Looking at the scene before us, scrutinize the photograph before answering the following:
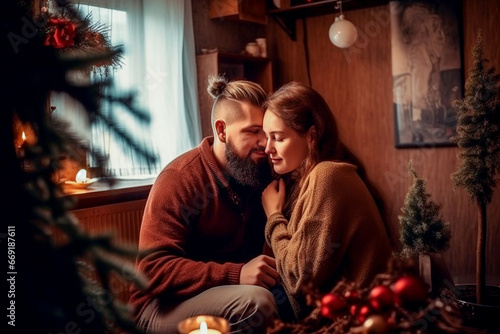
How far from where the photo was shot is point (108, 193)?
2924mm

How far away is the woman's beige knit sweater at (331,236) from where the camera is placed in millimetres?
1702

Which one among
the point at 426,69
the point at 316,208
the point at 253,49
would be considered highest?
the point at 253,49

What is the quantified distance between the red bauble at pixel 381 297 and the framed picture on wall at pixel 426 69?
301 centimetres

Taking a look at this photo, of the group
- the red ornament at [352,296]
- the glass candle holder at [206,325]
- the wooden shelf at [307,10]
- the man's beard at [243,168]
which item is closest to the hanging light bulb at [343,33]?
the wooden shelf at [307,10]

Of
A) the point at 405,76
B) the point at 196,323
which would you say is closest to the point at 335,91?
the point at 405,76

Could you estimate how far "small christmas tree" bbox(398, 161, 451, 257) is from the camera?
2.23 metres

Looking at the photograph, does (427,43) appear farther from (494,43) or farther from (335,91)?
(335,91)

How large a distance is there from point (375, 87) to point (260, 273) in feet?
8.31

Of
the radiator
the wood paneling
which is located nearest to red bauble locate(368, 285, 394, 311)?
the radiator

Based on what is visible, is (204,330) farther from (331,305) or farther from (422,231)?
(422,231)

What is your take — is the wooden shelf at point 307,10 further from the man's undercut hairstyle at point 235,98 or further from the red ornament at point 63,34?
the red ornament at point 63,34

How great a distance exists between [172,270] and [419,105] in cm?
254

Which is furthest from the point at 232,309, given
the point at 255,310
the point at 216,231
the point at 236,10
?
the point at 236,10

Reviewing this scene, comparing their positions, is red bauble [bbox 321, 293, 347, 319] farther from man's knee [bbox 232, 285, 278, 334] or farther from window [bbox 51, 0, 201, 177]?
window [bbox 51, 0, 201, 177]
